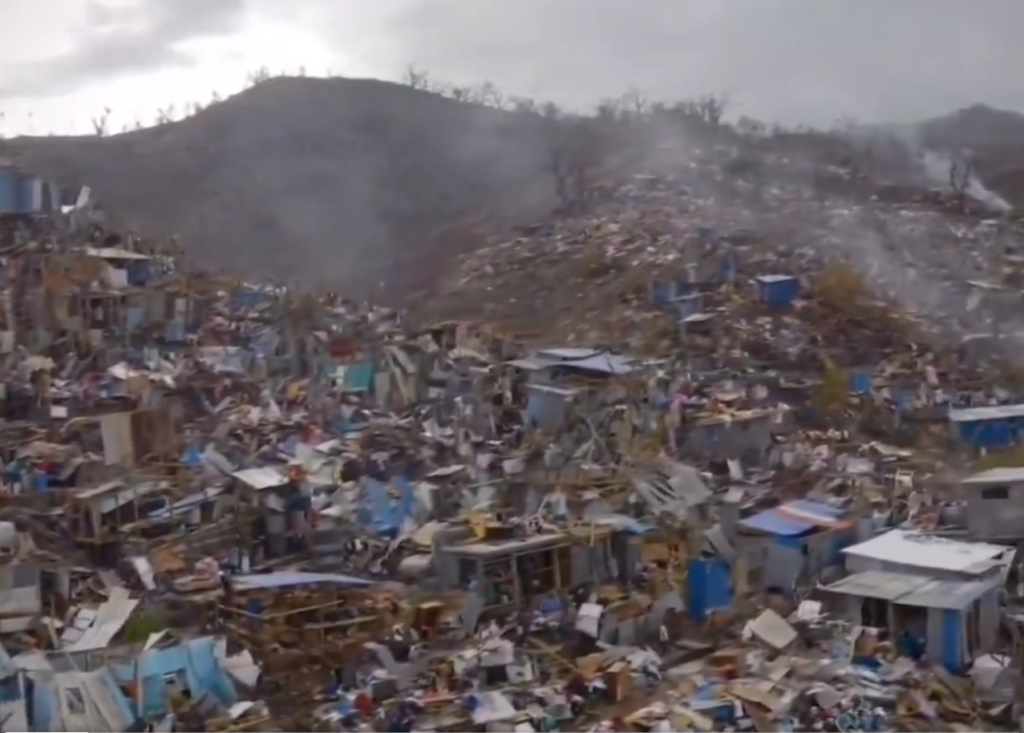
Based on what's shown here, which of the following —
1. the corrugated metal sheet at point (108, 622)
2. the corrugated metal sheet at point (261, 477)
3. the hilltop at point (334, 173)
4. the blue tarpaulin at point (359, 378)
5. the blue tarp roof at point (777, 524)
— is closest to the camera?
the corrugated metal sheet at point (108, 622)

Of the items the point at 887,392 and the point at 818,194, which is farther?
the point at 818,194

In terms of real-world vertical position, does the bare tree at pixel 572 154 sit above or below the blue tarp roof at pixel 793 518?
above

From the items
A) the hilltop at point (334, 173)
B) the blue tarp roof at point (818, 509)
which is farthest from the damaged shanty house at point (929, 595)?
the hilltop at point (334, 173)

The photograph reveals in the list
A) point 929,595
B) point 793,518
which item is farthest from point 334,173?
point 929,595

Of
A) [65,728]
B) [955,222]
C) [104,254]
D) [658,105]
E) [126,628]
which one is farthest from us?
[658,105]

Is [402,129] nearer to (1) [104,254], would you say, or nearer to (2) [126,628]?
(1) [104,254]

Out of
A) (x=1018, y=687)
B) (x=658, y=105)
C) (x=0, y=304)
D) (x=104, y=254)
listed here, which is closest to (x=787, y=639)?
(x=1018, y=687)

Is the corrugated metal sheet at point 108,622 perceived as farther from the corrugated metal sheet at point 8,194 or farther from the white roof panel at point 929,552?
the corrugated metal sheet at point 8,194
